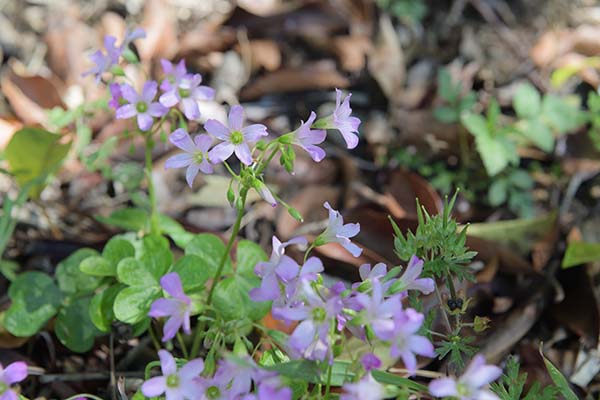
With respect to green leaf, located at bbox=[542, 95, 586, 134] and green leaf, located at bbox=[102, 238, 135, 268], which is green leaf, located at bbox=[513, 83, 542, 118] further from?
green leaf, located at bbox=[102, 238, 135, 268]

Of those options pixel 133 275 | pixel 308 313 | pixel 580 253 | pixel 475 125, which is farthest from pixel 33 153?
pixel 580 253

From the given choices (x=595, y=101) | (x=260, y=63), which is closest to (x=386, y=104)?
(x=260, y=63)

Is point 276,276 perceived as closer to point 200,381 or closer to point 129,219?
point 200,381

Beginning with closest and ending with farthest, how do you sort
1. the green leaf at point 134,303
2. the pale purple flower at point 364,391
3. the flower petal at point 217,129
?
the pale purple flower at point 364,391 → the flower petal at point 217,129 → the green leaf at point 134,303

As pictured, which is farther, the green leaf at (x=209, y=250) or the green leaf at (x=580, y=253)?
the green leaf at (x=580, y=253)

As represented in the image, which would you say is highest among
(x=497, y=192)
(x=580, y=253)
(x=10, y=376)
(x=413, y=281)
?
(x=413, y=281)

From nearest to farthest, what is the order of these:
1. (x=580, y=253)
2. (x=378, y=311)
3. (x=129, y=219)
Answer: (x=378, y=311)
(x=129, y=219)
(x=580, y=253)

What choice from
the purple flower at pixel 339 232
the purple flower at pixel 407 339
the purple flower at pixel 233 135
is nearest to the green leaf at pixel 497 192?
the purple flower at pixel 339 232

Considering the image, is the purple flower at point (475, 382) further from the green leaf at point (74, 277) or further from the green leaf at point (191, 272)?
the green leaf at point (74, 277)
